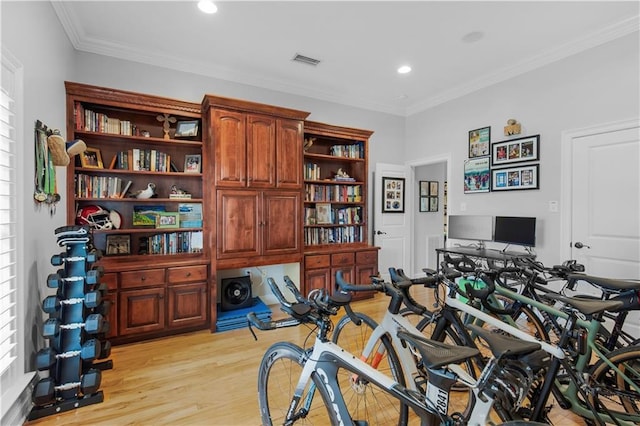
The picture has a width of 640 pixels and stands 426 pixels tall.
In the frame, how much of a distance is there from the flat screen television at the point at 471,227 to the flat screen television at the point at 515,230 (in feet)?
0.31

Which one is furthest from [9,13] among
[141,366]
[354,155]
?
[354,155]

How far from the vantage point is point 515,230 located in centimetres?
371

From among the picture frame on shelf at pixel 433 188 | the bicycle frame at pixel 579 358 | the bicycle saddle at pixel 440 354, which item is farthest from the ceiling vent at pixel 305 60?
the bicycle saddle at pixel 440 354

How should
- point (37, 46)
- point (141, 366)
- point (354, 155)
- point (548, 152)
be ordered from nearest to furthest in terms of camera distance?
point (37, 46) < point (141, 366) < point (548, 152) < point (354, 155)

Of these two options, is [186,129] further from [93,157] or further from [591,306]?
[591,306]

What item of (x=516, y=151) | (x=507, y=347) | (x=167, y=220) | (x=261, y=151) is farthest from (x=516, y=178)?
(x=167, y=220)

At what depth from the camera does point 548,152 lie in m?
3.56

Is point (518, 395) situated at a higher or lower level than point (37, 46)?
lower

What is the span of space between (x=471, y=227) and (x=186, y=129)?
3.83m

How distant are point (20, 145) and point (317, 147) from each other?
340 centimetres

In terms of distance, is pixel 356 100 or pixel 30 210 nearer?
pixel 30 210

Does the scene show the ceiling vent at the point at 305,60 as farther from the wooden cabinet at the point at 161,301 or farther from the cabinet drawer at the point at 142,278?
the cabinet drawer at the point at 142,278

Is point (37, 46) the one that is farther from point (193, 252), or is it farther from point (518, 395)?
point (518, 395)

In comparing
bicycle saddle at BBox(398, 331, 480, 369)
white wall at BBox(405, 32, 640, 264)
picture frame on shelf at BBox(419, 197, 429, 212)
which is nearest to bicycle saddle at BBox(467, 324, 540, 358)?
bicycle saddle at BBox(398, 331, 480, 369)
